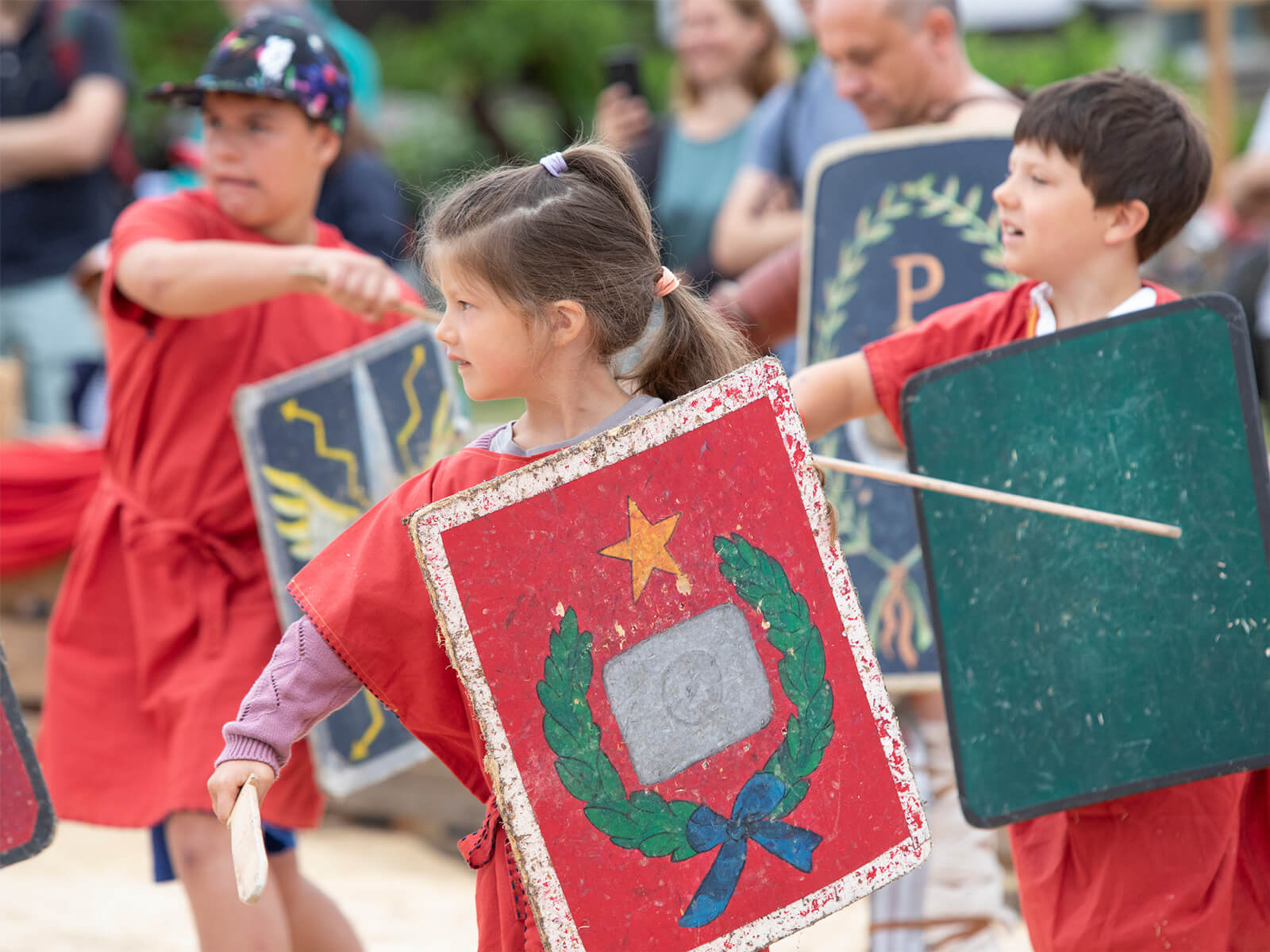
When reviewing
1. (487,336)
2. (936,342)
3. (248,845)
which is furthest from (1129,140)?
(248,845)

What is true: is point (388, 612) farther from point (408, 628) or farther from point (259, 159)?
point (259, 159)

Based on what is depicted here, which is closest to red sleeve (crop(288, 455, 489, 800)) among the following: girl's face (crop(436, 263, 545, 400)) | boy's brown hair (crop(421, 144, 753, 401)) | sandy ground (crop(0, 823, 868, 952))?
girl's face (crop(436, 263, 545, 400))

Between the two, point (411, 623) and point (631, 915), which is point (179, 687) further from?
point (631, 915)

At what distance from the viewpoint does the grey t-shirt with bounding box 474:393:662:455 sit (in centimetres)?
202

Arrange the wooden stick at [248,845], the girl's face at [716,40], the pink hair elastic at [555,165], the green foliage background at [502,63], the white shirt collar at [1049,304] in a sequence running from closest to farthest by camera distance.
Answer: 1. the wooden stick at [248,845]
2. the pink hair elastic at [555,165]
3. the white shirt collar at [1049,304]
4. the girl's face at [716,40]
5. the green foliage background at [502,63]

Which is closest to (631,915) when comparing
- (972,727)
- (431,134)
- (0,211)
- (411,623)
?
(411,623)

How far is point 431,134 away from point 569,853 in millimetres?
12902

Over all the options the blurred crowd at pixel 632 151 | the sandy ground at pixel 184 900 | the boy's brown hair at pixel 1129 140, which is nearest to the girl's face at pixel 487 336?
the boy's brown hair at pixel 1129 140

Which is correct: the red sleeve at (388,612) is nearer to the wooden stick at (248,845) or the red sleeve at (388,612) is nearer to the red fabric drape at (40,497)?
the wooden stick at (248,845)

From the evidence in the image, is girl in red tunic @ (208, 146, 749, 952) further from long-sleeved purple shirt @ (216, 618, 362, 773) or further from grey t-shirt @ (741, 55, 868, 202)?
grey t-shirt @ (741, 55, 868, 202)

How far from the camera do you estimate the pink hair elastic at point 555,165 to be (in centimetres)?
204

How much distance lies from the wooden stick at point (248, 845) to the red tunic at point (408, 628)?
0.21 meters

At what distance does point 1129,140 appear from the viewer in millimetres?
2354

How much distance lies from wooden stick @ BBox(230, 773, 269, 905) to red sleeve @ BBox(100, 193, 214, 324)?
122cm
